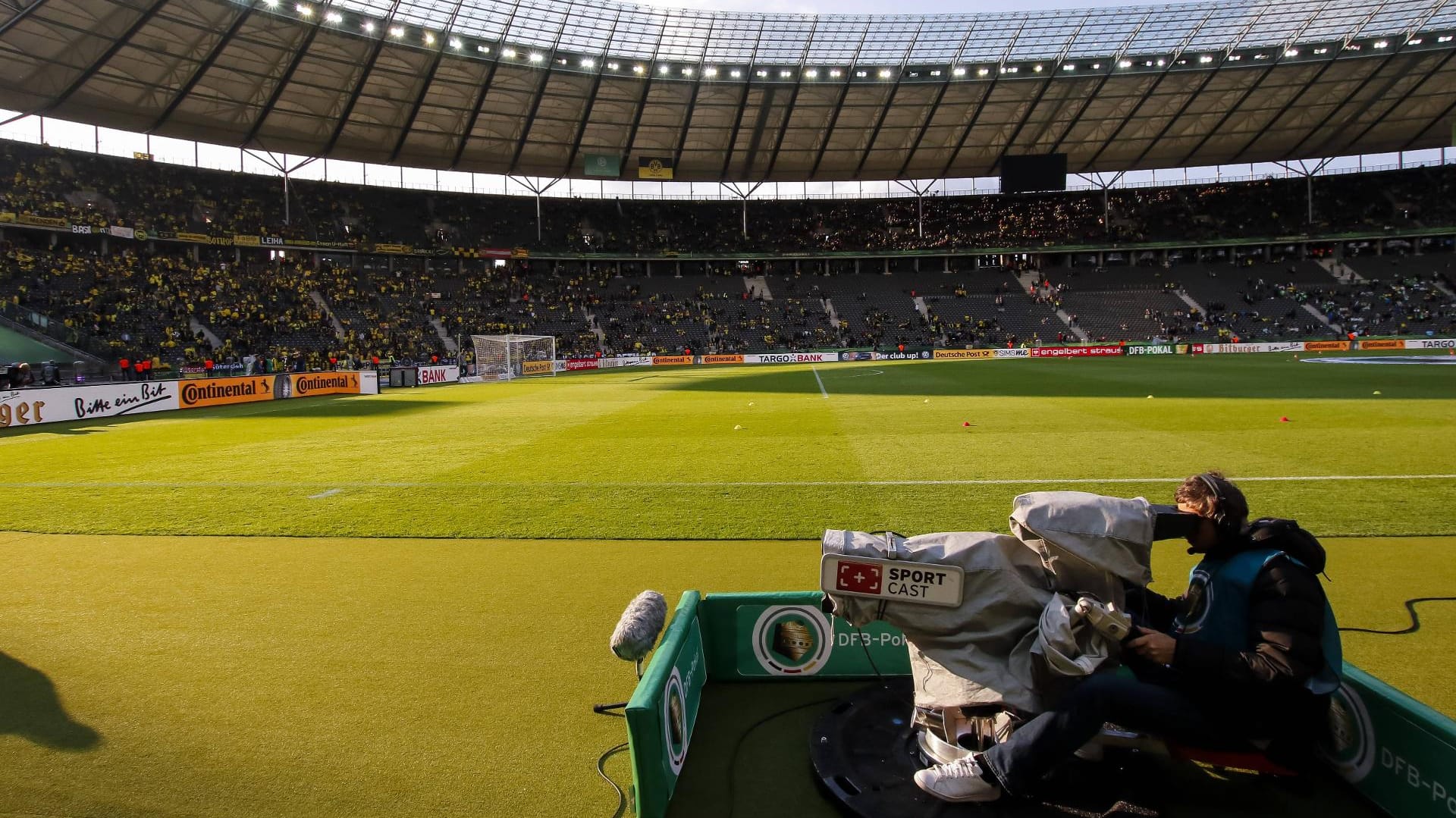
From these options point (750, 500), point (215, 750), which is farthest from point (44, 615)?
point (750, 500)

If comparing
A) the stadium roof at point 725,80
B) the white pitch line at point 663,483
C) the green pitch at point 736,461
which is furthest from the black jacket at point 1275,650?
the stadium roof at point 725,80

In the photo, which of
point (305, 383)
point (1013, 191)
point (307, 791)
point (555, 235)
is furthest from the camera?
point (555, 235)

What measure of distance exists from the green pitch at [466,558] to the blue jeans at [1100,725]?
1.22 m

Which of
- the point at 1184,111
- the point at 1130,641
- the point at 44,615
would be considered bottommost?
the point at 44,615

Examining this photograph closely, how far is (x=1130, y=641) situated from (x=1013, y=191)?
6850 cm

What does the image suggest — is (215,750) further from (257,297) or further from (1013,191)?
(1013,191)

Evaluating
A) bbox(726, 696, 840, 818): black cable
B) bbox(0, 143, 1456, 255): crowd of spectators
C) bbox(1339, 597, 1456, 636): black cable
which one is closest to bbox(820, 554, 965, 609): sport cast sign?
bbox(726, 696, 840, 818): black cable

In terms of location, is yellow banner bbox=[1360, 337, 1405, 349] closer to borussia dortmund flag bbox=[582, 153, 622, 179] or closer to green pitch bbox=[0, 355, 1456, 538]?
green pitch bbox=[0, 355, 1456, 538]

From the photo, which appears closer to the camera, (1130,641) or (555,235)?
(1130,641)

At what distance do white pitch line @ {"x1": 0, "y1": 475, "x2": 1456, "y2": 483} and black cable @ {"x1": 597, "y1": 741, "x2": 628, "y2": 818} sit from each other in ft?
23.3

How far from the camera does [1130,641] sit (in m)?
3.02

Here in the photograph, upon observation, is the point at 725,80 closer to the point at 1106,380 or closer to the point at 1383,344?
the point at 1106,380

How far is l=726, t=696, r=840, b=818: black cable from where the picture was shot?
3609 millimetres

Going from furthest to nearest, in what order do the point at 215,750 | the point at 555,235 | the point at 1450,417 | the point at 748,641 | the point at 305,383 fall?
the point at 555,235
the point at 305,383
the point at 1450,417
the point at 748,641
the point at 215,750
